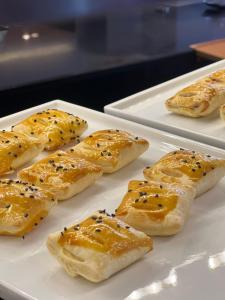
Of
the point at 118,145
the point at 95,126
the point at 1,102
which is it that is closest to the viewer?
the point at 118,145

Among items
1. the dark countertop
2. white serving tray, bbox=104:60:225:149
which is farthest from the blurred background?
white serving tray, bbox=104:60:225:149

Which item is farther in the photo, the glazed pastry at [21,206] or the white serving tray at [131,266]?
the glazed pastry at [21,206]

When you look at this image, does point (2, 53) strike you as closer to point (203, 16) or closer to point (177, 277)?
point (203, 16)

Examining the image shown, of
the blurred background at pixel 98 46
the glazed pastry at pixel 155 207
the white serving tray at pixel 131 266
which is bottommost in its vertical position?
the blurred background at pixel 98 46

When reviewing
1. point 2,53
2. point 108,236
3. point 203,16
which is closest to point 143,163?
point 108,236

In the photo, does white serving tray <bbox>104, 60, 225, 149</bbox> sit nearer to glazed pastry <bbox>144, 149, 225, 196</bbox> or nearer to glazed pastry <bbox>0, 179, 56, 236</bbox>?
glazed pastry <bbox>144, 149, 225, 196</bbox>

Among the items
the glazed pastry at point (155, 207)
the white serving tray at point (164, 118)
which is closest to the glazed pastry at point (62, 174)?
the glazed pastry at point (155, 207)

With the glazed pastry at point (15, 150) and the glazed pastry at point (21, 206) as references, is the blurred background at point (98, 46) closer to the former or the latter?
the glazed pastry at point (15, 150)
